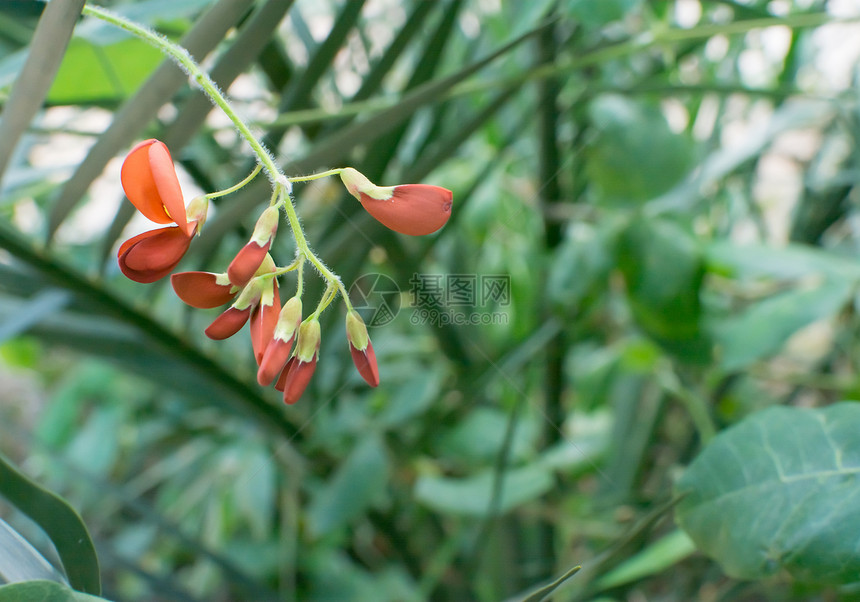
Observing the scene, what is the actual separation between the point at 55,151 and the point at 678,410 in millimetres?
513

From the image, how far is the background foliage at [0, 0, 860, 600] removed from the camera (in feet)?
0.59

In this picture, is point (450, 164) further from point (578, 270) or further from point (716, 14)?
point (716, 14)

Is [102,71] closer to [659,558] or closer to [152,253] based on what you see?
[152,253]

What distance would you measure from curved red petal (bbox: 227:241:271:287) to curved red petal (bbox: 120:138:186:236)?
12mm

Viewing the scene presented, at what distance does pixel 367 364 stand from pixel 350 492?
225 millimetres

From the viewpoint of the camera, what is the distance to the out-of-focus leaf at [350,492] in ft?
1.12

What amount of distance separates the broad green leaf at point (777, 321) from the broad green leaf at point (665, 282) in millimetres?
16

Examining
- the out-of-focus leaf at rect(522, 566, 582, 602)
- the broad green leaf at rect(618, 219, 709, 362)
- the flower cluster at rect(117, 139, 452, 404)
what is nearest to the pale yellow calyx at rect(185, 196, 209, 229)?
the flower cluster at rect(117, 139, 452, 404)

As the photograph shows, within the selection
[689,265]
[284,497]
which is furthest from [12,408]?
[689,265]

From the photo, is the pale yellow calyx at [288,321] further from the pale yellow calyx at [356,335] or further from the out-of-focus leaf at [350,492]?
the out-of-focus leaf at [350,492]

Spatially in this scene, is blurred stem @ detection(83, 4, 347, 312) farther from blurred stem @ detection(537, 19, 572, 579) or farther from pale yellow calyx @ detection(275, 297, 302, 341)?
blurred stem @ detection(537, 19, 572, 579)

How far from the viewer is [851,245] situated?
45 centimetres

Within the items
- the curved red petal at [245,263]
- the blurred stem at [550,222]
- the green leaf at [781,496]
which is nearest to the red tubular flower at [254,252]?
the curved red petal at [245,263]

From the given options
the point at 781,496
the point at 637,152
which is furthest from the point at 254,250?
the point at 637,152
